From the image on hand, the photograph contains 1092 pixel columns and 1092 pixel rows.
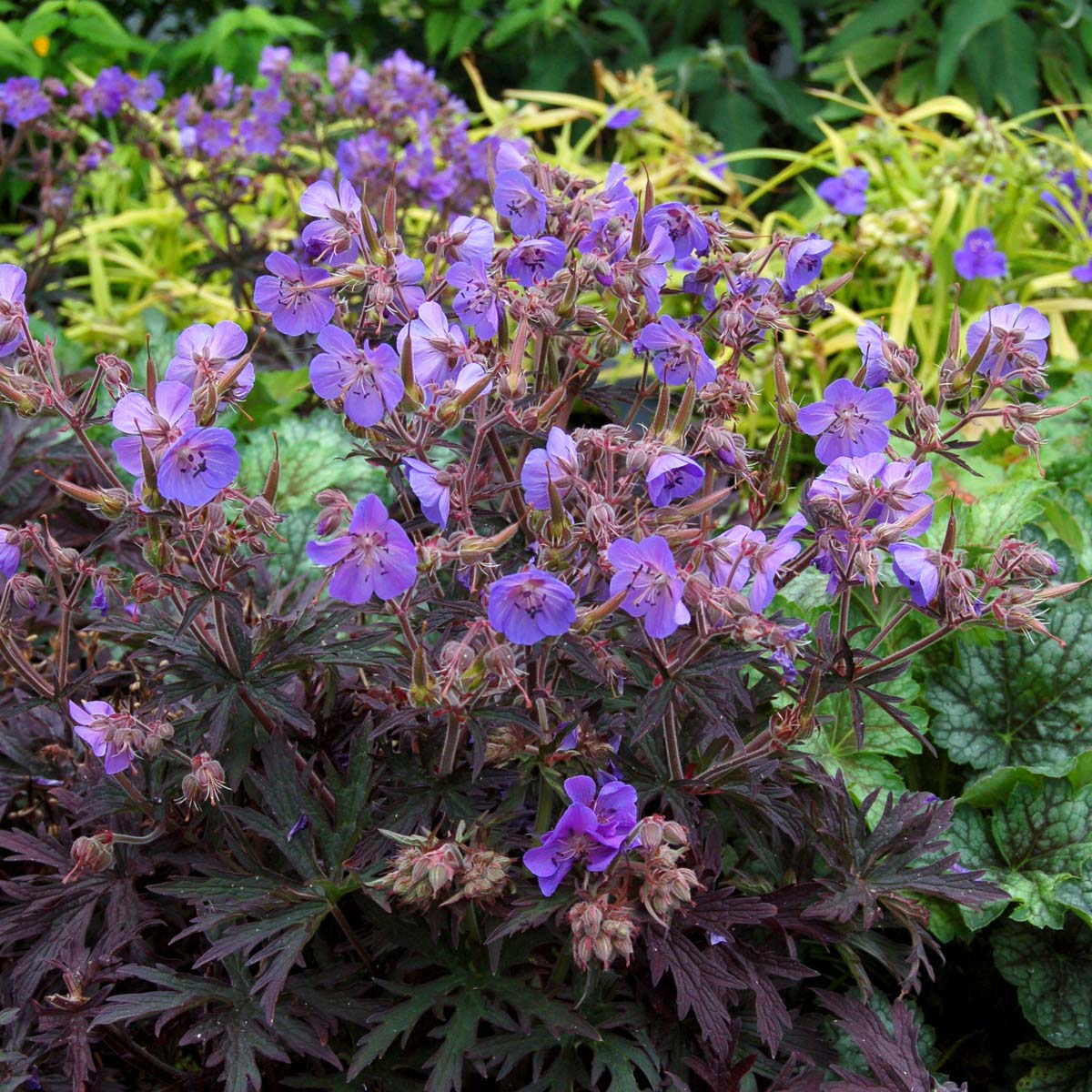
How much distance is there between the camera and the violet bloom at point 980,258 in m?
3.08

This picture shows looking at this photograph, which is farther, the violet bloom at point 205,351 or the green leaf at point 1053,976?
the green leaf at point 1053,976

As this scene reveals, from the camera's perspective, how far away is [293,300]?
1.29 m

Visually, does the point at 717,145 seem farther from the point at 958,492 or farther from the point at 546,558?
the point at 546,558

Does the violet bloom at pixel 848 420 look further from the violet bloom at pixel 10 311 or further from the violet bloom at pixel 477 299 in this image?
the violet bloom at pixel 10 311

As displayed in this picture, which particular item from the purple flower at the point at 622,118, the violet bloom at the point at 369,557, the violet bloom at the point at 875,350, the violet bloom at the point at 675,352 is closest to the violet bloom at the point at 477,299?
the violet bloom at the point at 675,352

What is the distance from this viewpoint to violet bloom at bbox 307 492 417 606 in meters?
1.06

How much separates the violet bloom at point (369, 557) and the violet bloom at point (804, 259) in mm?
614

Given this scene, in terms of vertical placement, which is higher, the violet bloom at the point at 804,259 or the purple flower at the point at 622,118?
the violet bloom at the point at 804,259

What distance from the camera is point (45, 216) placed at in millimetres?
3059

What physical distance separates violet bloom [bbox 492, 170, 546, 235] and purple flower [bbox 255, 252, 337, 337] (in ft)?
0.77

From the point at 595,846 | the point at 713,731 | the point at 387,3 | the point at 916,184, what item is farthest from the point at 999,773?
the point at 387,3

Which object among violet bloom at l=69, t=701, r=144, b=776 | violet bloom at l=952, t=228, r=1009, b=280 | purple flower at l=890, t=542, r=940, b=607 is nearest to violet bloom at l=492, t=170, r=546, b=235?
purple flower at l=890, t=542, r=940, b=607

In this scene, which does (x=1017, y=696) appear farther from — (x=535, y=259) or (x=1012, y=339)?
(x=535, y=259)

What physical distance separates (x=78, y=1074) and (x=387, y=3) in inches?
156
